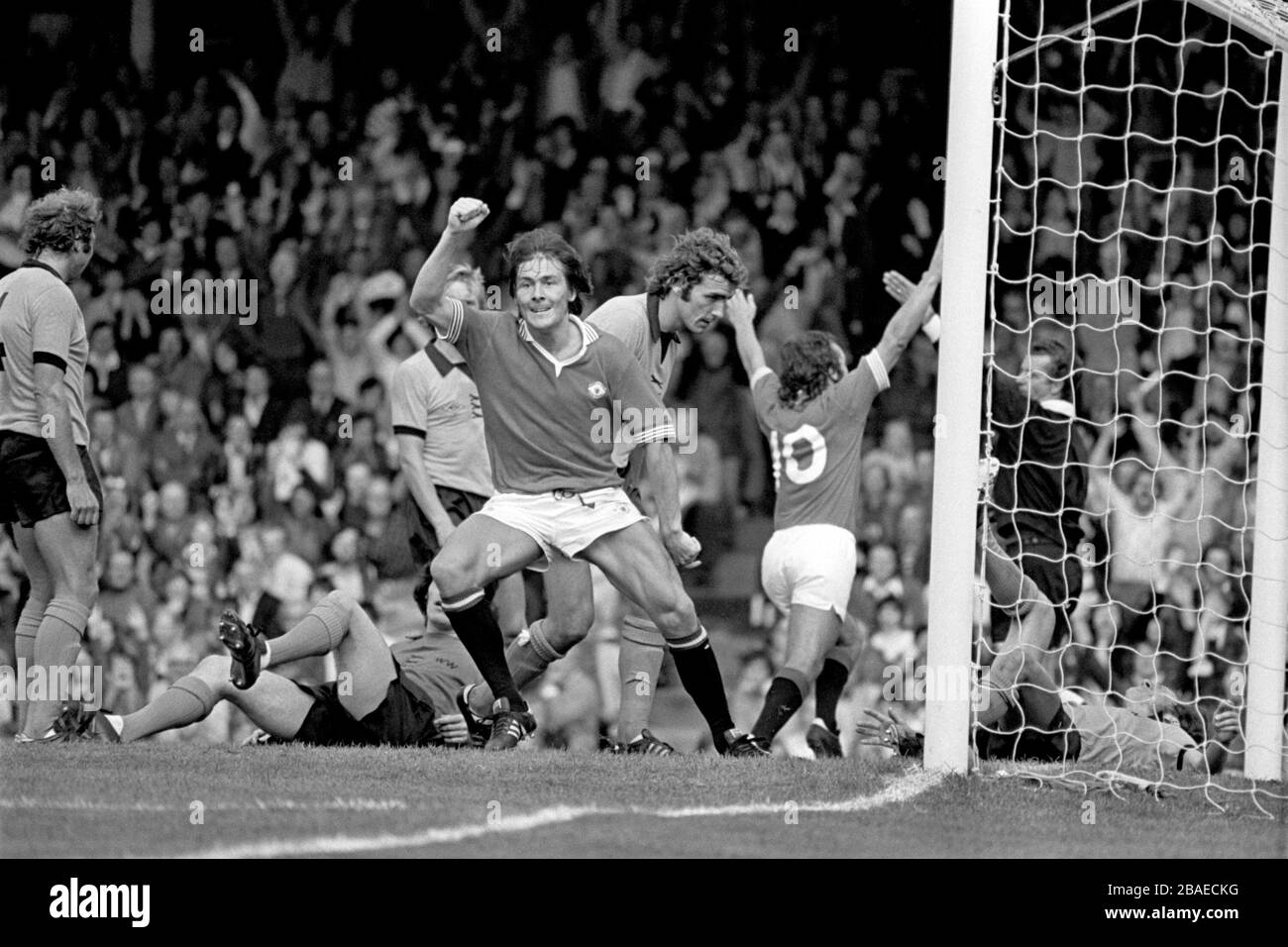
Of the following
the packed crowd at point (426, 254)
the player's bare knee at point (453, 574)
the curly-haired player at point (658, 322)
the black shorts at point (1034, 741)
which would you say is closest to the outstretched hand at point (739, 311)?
the curly-haired player at point (658, 322)

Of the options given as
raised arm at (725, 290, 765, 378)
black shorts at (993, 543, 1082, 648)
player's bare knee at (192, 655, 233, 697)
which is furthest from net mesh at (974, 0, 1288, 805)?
player's bare knee at (192, 655, 233, 697)

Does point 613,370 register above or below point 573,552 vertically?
above

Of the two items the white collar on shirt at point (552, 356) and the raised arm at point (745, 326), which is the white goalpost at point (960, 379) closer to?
the white collar on shirt at point (552, 356)

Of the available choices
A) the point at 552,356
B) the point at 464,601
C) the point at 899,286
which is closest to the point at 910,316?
the point at 899,286

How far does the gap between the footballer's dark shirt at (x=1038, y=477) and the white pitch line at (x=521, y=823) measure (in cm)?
203

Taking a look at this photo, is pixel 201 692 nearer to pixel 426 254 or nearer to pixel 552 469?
pixel 552 469

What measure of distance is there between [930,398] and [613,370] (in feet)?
15.4

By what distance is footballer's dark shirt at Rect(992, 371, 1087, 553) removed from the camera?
7.59 m

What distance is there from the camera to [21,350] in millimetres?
6539

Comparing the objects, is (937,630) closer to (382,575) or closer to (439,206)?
(382,575)

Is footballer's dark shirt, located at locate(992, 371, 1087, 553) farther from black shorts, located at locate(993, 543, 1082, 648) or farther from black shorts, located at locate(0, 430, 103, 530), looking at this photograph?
black shorts, located at locate(0, 430, 103, 530)

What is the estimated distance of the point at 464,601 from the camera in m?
6.46

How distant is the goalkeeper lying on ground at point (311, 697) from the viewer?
252 inches

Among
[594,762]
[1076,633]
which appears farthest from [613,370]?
[1076,633]
